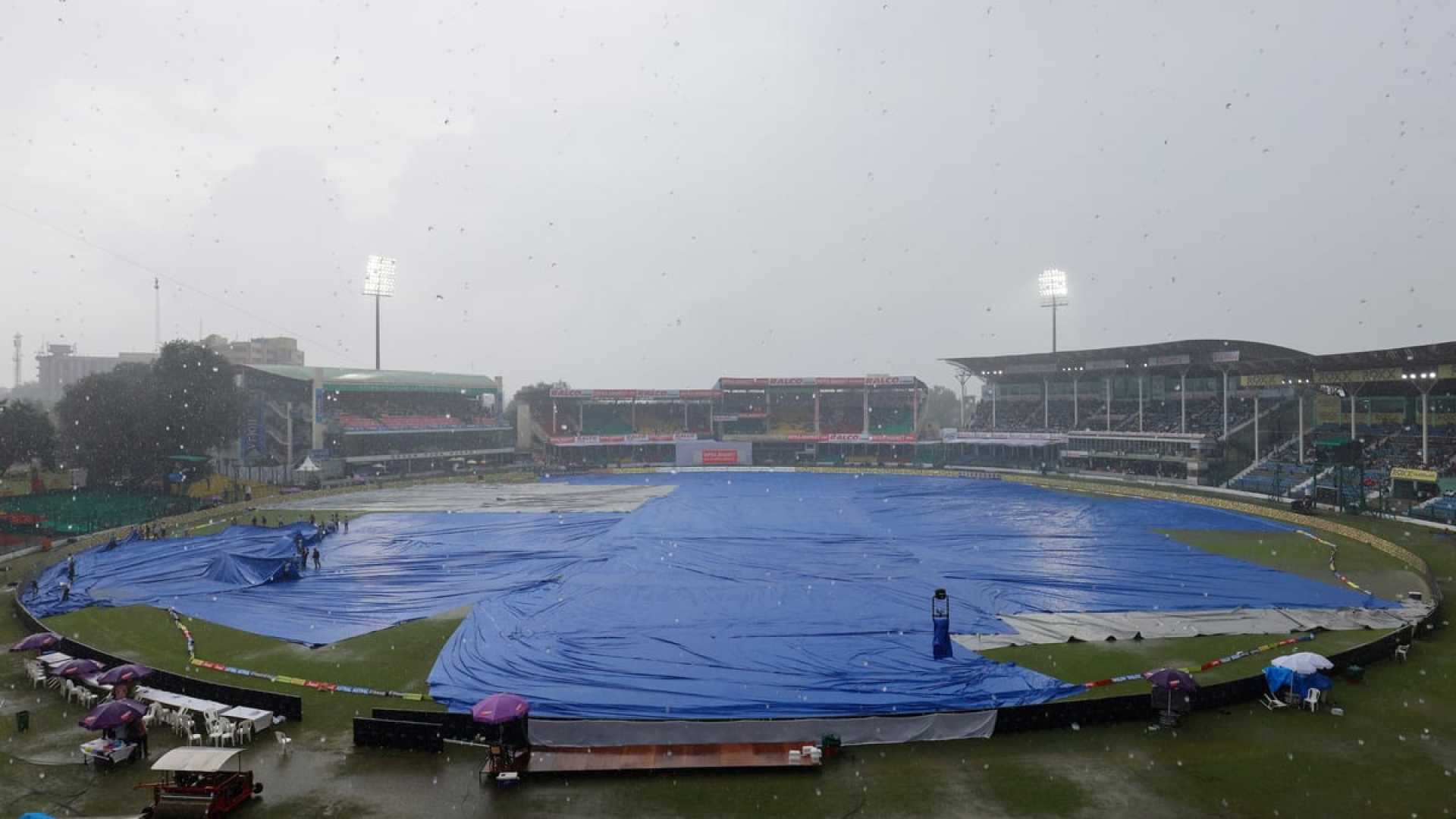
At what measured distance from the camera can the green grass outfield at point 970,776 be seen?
34.8ft

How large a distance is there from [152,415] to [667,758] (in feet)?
166

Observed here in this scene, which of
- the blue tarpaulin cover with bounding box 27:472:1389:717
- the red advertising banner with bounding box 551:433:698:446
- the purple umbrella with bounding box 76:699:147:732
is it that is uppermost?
the red advertising banner with bounding box 551:433:698:446

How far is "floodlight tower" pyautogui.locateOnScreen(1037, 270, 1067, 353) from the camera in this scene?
76.2m

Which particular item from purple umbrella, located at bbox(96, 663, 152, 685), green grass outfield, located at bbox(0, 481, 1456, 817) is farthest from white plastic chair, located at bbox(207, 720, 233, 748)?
purple umbrella, located at bbox(96, 663, 152, 685)

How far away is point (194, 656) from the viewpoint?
17.9 m

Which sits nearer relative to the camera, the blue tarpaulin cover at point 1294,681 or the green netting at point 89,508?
the blue tarpaulin cover at point 1294,681

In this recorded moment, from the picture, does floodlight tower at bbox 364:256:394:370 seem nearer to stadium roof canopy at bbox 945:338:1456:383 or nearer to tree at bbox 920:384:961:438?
stadium roof canopy at bbox 945:338:1456:383

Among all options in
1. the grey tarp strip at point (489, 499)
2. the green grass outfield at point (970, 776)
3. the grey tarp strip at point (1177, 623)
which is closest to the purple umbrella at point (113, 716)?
the green grass outfield at point (970, 776)

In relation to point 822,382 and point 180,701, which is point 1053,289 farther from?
point 180,701

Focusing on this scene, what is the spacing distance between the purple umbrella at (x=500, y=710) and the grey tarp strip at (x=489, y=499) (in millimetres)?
31490

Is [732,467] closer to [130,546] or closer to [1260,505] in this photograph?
[1260,505]

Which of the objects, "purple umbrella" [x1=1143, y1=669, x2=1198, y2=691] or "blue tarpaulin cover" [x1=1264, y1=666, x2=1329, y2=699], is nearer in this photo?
"purple umbrella" [x1=1143, y1=669, x2=1198, y2=691]

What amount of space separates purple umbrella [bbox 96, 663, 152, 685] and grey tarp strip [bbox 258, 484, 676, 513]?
28.7 meters

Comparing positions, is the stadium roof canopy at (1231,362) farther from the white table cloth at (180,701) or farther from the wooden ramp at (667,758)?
the white table cloth at (180,701)
